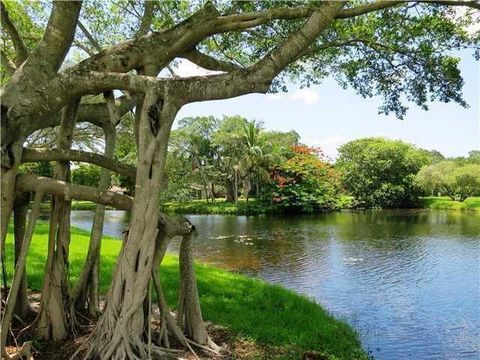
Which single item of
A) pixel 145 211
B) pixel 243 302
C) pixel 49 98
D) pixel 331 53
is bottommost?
pixel 243 302

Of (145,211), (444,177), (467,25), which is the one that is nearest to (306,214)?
(444,177)

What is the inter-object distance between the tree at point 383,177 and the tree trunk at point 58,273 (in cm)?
4492

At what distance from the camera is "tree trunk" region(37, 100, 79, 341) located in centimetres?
655

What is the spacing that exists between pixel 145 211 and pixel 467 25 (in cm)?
758

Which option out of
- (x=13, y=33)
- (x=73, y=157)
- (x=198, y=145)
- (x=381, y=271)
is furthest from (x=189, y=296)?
(x=198, y=145)

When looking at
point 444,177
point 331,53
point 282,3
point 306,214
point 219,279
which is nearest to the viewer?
point 282,3

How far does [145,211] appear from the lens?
231 inches

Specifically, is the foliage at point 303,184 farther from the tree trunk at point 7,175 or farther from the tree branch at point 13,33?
the tree trunk at point 7,175

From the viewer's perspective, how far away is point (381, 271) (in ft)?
58.2

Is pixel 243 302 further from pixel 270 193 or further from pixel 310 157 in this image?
pixel 310 157

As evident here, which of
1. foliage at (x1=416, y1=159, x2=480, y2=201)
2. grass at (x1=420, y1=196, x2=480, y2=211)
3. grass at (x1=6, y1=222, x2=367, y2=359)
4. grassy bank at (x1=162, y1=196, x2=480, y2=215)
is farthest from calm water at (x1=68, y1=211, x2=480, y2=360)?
grass at (x1=420, y1=196, x2=480, y2=211)

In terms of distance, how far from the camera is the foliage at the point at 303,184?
143ft

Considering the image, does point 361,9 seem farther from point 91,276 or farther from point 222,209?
point 222,209

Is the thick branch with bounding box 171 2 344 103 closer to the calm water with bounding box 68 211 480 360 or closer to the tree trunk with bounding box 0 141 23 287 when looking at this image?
the tree trunk with bounding box 0 141 23 287
